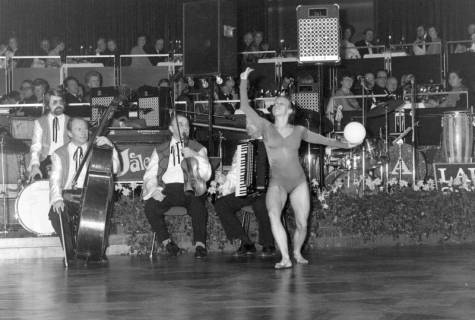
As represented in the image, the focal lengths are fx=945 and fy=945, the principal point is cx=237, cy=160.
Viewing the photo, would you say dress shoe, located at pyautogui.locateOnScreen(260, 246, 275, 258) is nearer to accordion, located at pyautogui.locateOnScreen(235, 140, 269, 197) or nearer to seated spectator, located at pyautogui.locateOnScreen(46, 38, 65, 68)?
accordion, located at pyautogui.locateOnScreen(235, 140, 269, 197)

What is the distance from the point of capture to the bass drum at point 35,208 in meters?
9.74

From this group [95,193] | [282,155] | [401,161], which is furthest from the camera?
[401,161]

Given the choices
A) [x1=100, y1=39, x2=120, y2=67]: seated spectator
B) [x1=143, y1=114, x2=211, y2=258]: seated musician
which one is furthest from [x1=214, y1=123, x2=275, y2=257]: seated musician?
[x1=100, y1=39, x2=120, y2=67]: seated spectator

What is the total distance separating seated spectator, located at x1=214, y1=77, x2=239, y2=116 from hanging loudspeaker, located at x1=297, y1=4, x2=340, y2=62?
2772 mm

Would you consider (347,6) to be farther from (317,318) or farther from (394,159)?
(317,318)

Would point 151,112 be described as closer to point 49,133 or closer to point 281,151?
point 49,133

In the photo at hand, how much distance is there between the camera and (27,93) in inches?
519

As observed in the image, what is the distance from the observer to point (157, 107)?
12.1 meters

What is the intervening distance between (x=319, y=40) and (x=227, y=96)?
10.6ft

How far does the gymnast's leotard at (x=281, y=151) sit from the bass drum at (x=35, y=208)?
8.22ft

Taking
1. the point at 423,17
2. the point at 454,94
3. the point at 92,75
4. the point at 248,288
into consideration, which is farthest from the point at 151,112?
the point at 423,17

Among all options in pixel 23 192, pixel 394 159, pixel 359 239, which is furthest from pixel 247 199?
pixel 394 159

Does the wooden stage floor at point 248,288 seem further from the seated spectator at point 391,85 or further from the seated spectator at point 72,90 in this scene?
the seated spectator at point 391,85

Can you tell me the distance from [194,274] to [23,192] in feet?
8.33
